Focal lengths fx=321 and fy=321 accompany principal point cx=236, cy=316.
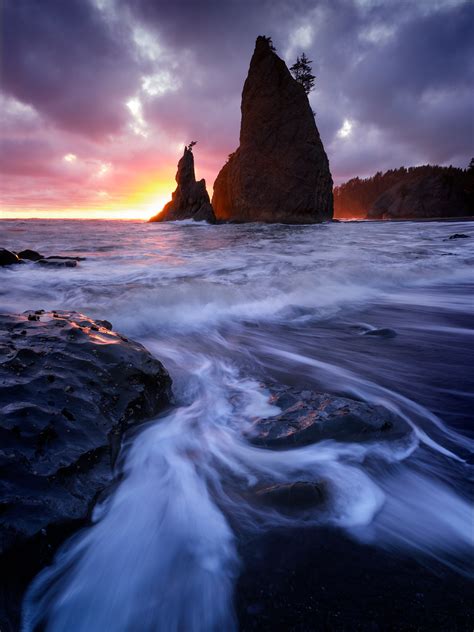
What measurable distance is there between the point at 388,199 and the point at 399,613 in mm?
61222

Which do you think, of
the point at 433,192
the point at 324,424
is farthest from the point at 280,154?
the point at 324,424

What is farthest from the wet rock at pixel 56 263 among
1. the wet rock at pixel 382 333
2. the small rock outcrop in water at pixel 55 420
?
the wet rock at pixel 382 333

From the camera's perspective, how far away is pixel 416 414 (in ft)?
5.93

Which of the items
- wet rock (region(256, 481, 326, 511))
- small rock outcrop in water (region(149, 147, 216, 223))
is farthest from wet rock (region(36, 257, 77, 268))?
small rock outcrop in water (region(149, 147, 216, 223))

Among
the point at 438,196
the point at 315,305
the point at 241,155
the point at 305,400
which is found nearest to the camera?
the point at 305,400

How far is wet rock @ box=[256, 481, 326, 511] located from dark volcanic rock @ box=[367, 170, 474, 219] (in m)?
54.9

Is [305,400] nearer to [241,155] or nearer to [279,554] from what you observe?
[279,554]

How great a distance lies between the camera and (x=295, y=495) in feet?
4.03

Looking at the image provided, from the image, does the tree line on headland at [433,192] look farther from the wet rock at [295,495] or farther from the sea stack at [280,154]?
the wet rock at [295,495]

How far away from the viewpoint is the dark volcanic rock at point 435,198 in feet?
150

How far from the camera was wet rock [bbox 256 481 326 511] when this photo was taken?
3.97ft

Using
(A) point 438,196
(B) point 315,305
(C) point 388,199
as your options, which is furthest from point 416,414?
(C) point 388,199

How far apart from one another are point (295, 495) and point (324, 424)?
1.42 ft

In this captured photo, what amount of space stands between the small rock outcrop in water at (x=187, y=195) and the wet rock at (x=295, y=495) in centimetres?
4124
